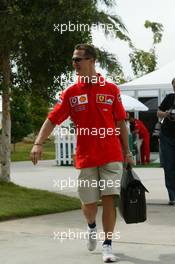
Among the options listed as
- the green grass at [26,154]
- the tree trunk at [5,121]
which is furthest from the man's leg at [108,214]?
the green grass at [26,154]

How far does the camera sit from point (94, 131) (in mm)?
6277

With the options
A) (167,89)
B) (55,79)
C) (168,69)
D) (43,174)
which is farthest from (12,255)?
(168,69)

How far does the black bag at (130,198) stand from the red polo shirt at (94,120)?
310mm

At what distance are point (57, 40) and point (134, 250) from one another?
16.0ft

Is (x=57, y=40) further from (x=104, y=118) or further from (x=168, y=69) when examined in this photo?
(x=168, y=69)

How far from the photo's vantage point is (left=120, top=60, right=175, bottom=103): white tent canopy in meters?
22.7

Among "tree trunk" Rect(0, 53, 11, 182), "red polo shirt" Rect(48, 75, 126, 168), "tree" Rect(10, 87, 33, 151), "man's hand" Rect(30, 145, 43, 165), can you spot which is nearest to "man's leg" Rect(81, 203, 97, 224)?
"red polo shirt" Rect(48, 75, 126, 168)

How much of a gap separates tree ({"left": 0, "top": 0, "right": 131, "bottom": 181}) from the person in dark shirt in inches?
66.9

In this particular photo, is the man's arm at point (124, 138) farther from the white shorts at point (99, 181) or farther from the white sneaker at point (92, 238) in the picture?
the white sneaker at point (92, 238)

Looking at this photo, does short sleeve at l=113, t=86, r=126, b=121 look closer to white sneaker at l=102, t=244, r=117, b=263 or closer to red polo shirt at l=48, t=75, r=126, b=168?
red polo shirt at l=48, t=75, r=126, b=168

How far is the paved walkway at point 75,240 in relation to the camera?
6.40 metres

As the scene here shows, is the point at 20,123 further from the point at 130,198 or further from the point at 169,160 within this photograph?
the point at 130,198

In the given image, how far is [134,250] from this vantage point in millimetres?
6762

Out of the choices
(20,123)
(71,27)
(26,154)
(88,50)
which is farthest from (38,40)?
(20,123)
